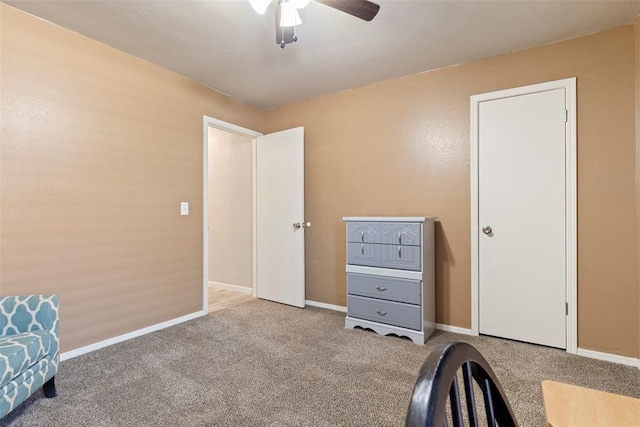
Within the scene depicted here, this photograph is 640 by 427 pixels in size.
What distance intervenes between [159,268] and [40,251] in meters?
0.92

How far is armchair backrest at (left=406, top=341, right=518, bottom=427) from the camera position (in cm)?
39

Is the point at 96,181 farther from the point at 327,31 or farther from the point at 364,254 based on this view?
the point at 364,254

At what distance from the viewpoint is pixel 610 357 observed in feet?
7.89

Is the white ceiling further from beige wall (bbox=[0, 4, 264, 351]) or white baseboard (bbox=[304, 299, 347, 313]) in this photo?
white baseboard (bbox=[304, 299, 347, 313])

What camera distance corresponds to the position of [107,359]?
2.42 m

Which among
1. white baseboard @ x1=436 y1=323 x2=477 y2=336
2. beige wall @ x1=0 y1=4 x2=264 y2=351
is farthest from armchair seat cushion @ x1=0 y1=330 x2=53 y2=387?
white baseboard @ x1=436 y1=323 x2=477 y2=336

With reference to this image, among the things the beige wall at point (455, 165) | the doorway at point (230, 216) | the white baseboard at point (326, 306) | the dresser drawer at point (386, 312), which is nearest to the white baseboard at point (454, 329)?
the beige wall at point (455, 165)

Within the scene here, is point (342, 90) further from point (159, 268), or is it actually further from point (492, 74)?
point (159, 268)

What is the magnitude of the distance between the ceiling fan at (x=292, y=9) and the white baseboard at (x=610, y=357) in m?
2.88

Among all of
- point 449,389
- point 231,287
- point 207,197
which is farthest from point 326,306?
point 449,389

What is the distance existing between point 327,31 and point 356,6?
2.51 feet

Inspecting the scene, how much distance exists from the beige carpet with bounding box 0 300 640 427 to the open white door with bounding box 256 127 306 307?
87cm

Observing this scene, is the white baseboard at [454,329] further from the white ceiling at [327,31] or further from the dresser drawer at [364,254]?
the white ceiling at [327,31]

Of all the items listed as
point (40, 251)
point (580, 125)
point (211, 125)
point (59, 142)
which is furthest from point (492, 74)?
point (40, 251)
